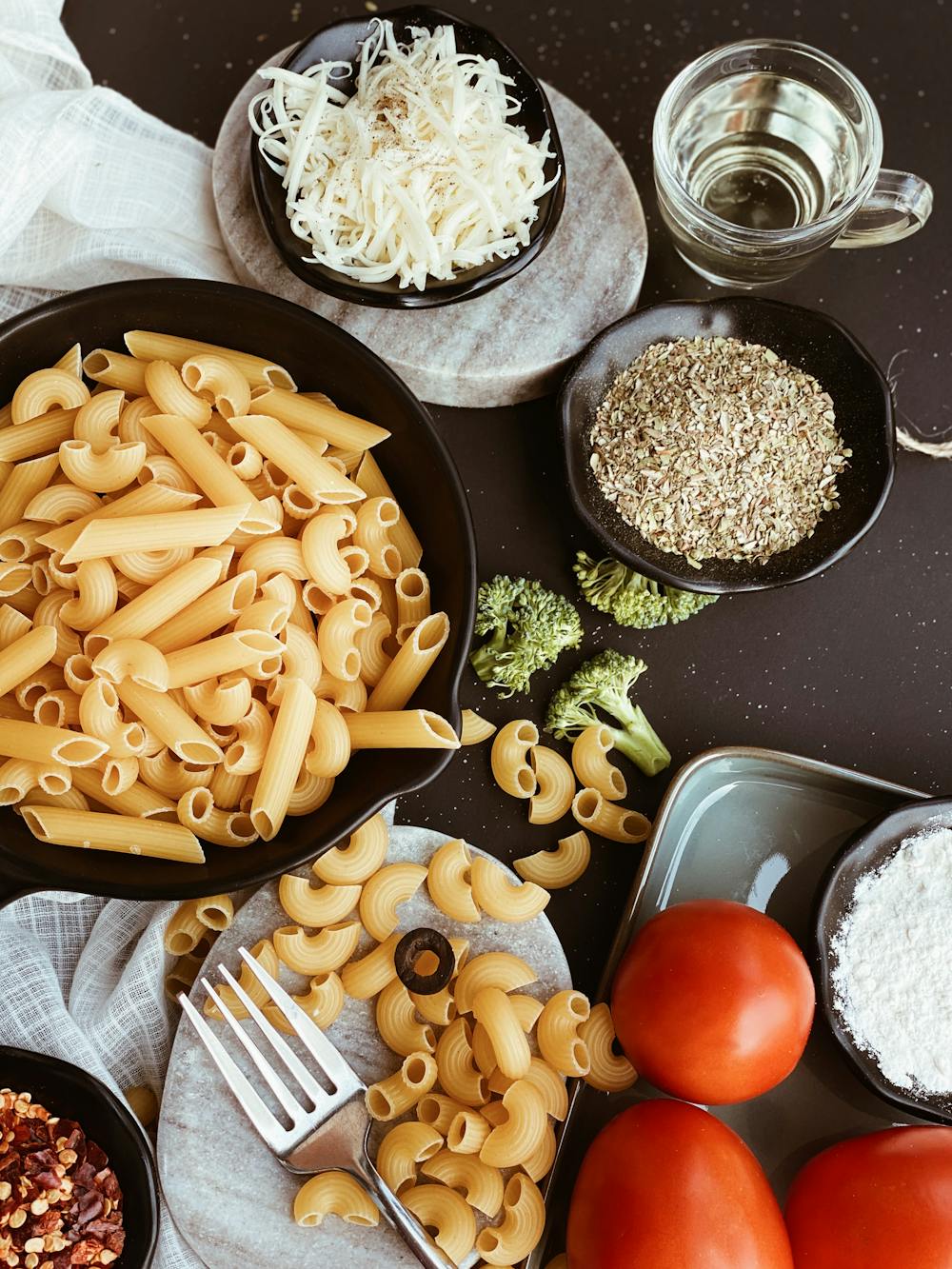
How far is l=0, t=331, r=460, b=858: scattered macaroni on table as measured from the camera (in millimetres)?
1605

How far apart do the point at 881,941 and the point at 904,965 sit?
0.16 ft

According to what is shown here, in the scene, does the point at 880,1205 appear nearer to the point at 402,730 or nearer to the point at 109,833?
the point at 402,730

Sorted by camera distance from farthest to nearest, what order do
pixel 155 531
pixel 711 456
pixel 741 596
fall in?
pixel 741 596 → pixel 711 456 → pixel 155 531

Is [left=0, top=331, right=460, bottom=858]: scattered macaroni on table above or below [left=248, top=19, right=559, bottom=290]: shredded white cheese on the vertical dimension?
below

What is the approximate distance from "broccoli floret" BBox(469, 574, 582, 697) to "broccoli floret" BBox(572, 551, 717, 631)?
0.18ft

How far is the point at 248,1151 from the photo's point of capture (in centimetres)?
182

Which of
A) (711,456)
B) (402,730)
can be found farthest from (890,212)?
(402,730)

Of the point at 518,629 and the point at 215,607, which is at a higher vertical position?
the point at 215,607

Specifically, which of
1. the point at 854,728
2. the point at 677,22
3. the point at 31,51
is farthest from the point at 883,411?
the point at 31,51

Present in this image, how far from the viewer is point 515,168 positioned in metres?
1.82

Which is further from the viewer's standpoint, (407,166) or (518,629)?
(518,629)

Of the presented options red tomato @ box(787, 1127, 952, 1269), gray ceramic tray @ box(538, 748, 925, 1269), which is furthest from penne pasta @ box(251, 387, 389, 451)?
red tomato @ box(787, 1127, 952, 1269)

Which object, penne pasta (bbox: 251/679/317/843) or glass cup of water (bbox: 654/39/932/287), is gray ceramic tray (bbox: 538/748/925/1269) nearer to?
penne pasta (bbox: 251/679/317/843)

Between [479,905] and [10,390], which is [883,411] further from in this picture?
[10,390]
